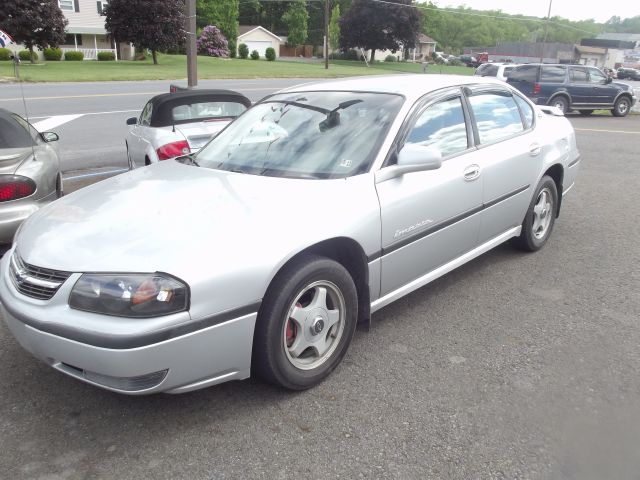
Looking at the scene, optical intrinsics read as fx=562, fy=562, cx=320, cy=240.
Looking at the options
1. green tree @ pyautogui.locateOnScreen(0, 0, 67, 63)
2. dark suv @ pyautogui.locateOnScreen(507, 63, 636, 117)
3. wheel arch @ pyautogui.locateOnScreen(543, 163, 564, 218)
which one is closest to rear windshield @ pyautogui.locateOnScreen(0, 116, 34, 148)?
wheel arch @ pyautogui.locateOnScreen(543, 163, 564, 218)

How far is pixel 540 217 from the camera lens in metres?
5.18

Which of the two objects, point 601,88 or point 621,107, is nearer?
point 601,88

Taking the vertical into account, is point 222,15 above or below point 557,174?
above

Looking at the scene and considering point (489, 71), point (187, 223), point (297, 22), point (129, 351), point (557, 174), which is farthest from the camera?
point (297, 22)

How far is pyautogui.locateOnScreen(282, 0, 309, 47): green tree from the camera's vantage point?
7825cm

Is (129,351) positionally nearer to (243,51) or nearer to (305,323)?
(305,323)

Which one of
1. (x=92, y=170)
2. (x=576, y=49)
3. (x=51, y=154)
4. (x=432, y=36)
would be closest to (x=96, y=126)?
(x=92, y=170)

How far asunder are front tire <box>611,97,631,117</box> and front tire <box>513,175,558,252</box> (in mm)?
15591

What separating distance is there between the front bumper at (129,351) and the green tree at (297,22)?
268 ft

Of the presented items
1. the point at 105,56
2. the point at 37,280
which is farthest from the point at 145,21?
the point at 37,280

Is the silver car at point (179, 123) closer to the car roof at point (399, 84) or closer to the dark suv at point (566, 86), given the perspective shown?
the car roof at point (399, 84)

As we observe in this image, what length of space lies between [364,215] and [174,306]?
121 cm

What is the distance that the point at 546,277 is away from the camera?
4664 millimetres

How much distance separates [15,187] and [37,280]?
222cm
